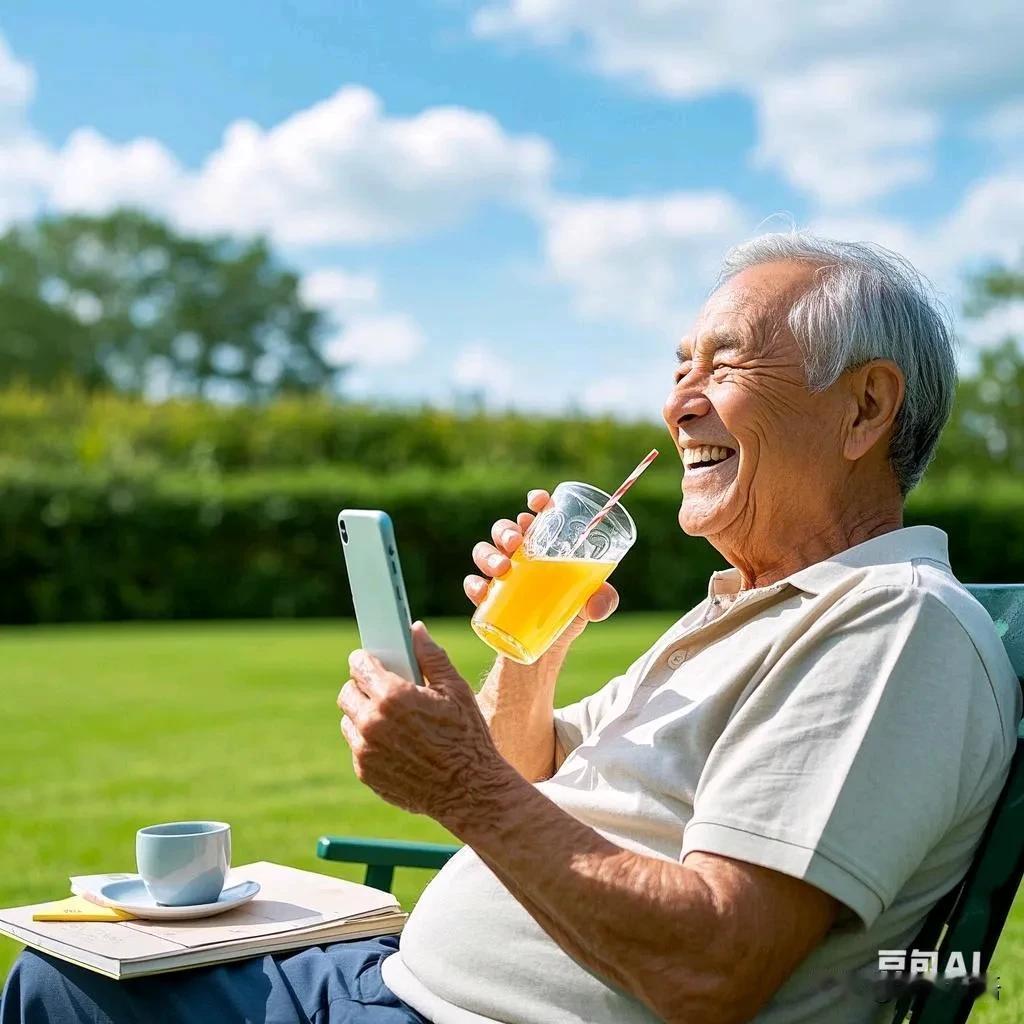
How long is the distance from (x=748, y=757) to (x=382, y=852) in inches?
44.7

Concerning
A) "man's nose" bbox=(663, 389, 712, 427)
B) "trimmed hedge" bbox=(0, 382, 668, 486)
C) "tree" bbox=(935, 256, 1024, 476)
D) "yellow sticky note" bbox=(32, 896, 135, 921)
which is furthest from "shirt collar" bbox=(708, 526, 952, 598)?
"tree" bbox=(935, 256, 1024, 476)

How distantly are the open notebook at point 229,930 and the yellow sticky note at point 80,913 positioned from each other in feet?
0.04

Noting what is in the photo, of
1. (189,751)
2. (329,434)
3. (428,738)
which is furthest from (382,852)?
(329,434)

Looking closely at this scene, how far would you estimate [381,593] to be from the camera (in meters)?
1.81

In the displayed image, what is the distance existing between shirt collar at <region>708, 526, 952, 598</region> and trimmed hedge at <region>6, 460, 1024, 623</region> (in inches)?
668

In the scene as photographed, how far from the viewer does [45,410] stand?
2586cm

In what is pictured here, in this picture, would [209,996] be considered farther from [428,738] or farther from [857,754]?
[857,754]

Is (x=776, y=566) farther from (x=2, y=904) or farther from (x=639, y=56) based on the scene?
(x=639, y=56)

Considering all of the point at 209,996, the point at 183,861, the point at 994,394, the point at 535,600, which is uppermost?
the point at 994,394

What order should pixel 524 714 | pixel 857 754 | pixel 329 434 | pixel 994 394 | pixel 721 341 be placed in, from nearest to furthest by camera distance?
pixel 857 754, pixel 721 341, pixel 524 714, pixel 329 434, pixel 994 394

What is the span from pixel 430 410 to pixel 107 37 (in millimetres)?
26914

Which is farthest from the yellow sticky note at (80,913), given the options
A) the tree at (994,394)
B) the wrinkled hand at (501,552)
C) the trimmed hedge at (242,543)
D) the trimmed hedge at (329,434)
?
the tree at (994,394)

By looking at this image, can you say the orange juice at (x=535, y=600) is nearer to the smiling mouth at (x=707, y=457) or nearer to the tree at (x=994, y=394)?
the smiling mouth at (x=707, y=457)

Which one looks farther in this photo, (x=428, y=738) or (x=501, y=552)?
(x=501, y=552)
